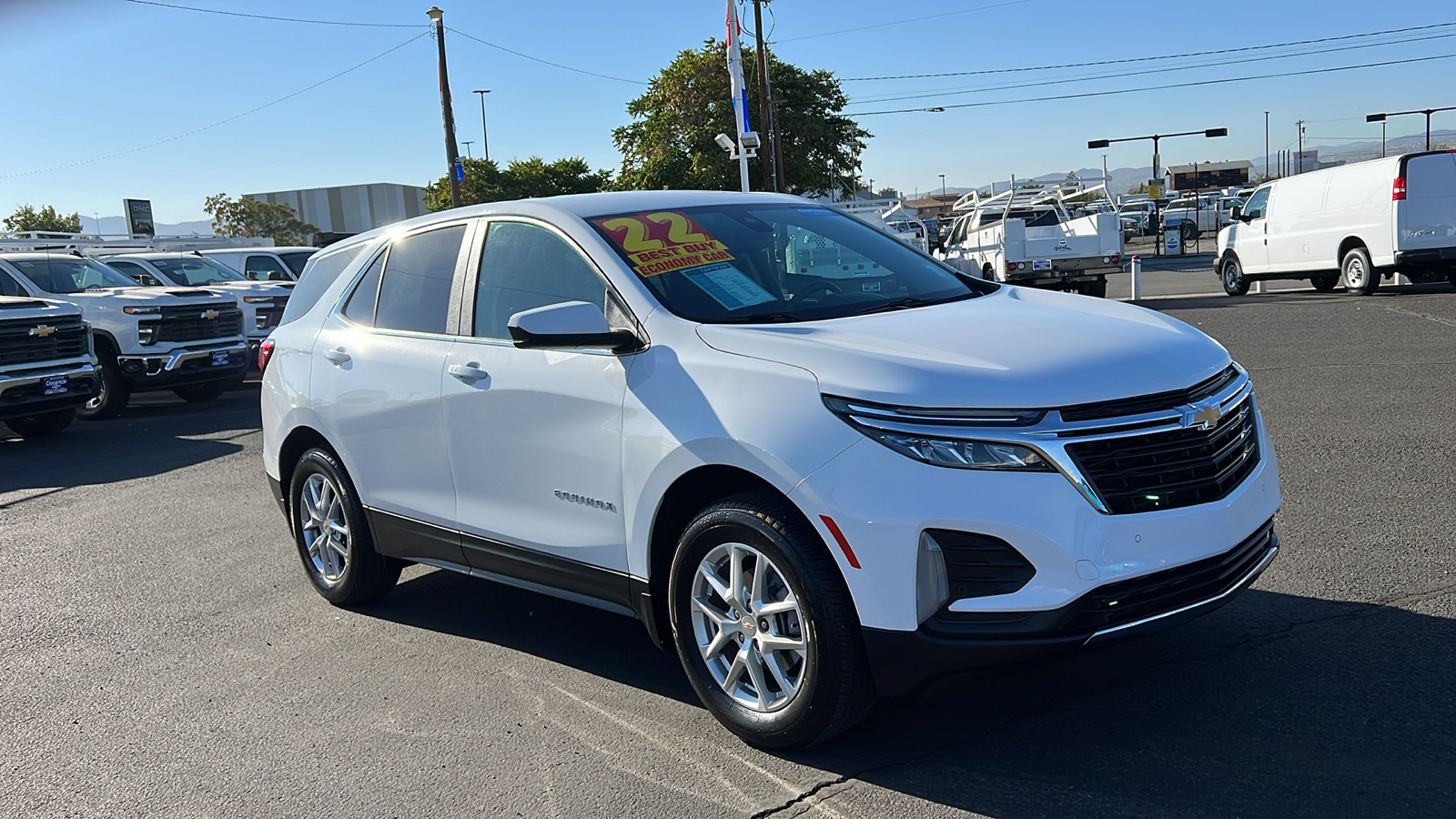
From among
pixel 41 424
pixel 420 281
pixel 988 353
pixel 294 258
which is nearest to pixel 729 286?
pixel 988 353

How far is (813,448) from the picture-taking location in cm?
351

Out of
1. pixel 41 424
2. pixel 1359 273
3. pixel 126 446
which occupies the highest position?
pixel 1359 273

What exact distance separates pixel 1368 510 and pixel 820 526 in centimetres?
400

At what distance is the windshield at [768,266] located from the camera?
429cm

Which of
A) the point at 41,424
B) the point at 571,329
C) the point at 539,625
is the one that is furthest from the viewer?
the point at 41,424

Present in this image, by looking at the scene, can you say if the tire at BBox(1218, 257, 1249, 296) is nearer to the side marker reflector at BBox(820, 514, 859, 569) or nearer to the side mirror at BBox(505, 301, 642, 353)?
the side mirror at BBox(505, 301, 642, 353)

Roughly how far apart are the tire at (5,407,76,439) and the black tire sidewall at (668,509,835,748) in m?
12.1

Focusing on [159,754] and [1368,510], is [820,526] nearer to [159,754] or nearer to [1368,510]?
[159,754]

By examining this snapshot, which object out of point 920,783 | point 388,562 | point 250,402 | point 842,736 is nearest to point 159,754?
point 388,562

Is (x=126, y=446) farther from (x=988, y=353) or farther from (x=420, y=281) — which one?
(x=988, y=353)

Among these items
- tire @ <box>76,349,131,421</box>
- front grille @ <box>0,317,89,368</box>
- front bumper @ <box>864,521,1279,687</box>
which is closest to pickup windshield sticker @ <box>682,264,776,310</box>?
front bumper @ <box>864,521,1279,687</box>

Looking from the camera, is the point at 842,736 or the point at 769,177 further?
the point at 769,177

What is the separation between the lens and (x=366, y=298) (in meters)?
5.59

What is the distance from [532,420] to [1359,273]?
18435 millimetres
